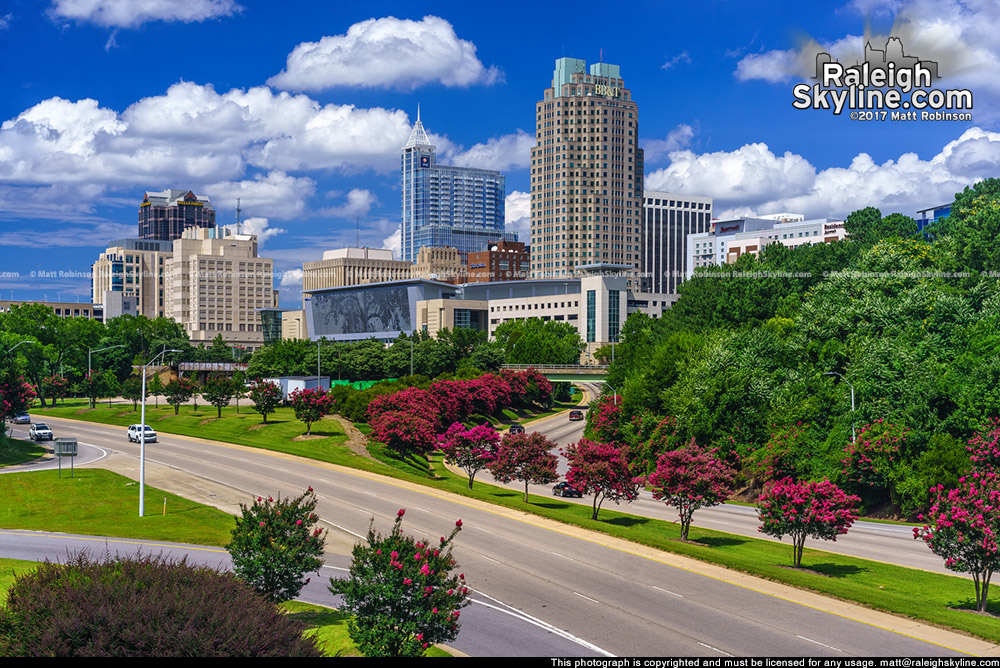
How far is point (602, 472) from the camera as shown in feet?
174

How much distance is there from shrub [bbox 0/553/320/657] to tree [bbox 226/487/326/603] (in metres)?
7.02

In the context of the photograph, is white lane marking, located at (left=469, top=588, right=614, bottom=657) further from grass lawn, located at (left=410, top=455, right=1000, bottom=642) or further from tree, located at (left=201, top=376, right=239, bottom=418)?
tree, located at (left=201, top=376, right=239, bottom=418)

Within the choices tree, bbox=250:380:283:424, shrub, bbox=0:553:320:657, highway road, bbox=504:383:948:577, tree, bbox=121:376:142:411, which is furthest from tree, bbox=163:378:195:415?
shrub, bbox=0:553:320:657

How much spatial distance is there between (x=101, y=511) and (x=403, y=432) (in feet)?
106

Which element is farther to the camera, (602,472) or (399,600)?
(602,472)

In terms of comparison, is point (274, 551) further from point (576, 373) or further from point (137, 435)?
point (576, 373)

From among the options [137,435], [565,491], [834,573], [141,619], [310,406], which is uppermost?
[141,619]

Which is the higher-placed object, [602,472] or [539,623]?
[602,472]

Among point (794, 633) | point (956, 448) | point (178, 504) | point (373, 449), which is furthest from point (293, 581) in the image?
point (373, 449)

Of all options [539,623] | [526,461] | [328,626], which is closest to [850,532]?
[526,461]

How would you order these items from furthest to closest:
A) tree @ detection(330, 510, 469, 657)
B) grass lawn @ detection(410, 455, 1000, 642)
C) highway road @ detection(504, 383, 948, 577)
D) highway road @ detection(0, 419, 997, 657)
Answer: highway road @ detection(504, 383, 948, 577)
grass lawn @ detection(410, 455, 1000, 642)
highway road @ detection(0, 419, 997, 657)
tree @ detection(330, 510, 469, 657)

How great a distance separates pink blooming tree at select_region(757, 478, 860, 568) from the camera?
3903 centimetres

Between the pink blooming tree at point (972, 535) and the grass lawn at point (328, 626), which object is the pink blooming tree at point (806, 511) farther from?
the grass lawn at point (328, 626)

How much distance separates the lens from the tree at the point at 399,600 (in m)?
20.3
